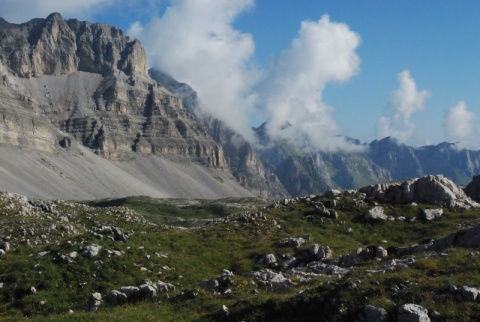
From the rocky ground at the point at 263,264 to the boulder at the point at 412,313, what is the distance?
34 millimetres

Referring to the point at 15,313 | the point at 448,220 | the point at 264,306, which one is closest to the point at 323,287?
the point at 264,306

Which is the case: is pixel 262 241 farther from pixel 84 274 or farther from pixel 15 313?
pixel 15 313

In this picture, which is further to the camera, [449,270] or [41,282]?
[41,282]

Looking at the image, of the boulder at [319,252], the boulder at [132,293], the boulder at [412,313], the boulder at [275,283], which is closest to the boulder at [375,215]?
the boulder at [319,252]

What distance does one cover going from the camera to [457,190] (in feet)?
210

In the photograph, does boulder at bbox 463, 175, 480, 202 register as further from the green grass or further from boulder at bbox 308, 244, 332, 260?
boulder at bbox 308, 244, 332, 260

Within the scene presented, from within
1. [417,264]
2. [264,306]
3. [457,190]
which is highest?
[457,190]

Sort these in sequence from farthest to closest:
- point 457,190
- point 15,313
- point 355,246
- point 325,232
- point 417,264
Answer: point 457,190 < point 325,232 < point 355,246 < point 15,313 < point 417,264

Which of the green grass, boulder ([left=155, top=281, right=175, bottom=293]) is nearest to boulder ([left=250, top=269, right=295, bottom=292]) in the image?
the green grass

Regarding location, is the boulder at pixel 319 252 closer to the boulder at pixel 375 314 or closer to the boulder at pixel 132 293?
the boulder at pixel 132 293

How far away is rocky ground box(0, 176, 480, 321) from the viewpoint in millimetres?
17859

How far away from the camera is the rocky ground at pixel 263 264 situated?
17859 mm

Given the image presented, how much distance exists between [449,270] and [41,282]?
23.9m

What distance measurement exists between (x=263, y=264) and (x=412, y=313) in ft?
83.0
